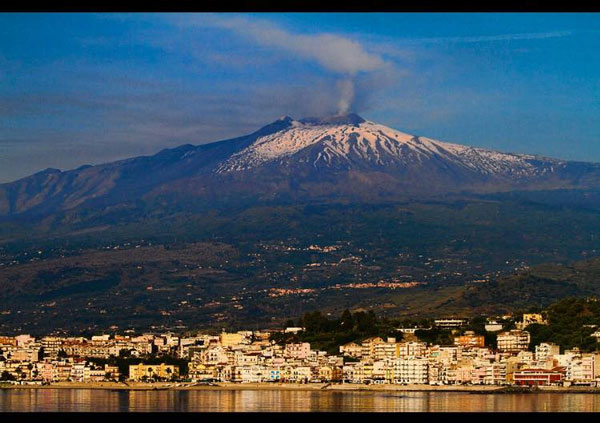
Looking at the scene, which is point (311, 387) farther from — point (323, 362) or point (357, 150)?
point (357, 150)

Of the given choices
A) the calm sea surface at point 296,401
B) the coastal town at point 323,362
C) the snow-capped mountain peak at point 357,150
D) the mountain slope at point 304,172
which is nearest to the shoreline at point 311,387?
the coastal town at point 323,362

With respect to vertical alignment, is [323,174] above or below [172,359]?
above

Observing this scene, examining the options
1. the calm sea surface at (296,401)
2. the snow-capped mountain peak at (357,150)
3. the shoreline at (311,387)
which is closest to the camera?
the calm sea surface at (296,401)

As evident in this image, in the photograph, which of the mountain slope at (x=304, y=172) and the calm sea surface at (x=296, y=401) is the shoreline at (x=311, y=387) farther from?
the mountain slope at (x=304, y=172)

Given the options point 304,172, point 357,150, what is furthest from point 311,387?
point 357,150

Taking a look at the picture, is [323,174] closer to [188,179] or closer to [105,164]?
[188,179]

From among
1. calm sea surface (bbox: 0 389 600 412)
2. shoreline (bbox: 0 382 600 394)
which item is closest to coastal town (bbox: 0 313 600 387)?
shoreline (bbox: 0 382 600 394)
